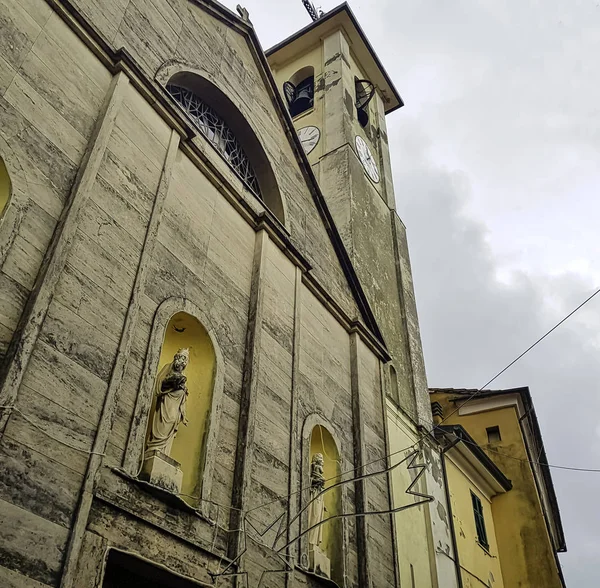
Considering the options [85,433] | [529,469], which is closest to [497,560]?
[529,469]

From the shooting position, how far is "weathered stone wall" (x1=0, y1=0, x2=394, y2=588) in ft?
16.6

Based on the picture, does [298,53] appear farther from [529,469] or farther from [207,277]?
[207,277]

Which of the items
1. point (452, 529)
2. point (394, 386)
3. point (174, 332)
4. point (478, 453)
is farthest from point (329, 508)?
point (478, 453)

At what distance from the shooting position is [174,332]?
768cm

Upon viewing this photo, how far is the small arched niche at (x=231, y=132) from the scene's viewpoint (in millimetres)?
10031

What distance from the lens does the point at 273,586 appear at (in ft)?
23.2

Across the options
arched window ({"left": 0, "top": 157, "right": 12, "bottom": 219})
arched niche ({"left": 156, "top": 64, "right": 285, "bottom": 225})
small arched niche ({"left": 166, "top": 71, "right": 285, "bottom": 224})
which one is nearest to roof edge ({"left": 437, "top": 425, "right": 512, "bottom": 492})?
arched niche ({"left": 156, "top": 64, "right": 285, "bottom": 225})

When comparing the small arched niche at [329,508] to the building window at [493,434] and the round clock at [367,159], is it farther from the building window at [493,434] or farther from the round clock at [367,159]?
the building window at [493,434]

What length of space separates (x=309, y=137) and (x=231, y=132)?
8.97 metres

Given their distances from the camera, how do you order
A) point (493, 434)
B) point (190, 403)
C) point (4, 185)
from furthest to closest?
point (493, 434), point (190, 403), point (4, 185)

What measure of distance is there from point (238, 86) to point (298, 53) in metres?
13.2

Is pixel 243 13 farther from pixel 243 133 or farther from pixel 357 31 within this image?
pixel 357 31

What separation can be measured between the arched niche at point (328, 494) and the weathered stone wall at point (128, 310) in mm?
142

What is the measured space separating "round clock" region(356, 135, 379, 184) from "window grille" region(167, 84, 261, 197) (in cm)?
834
